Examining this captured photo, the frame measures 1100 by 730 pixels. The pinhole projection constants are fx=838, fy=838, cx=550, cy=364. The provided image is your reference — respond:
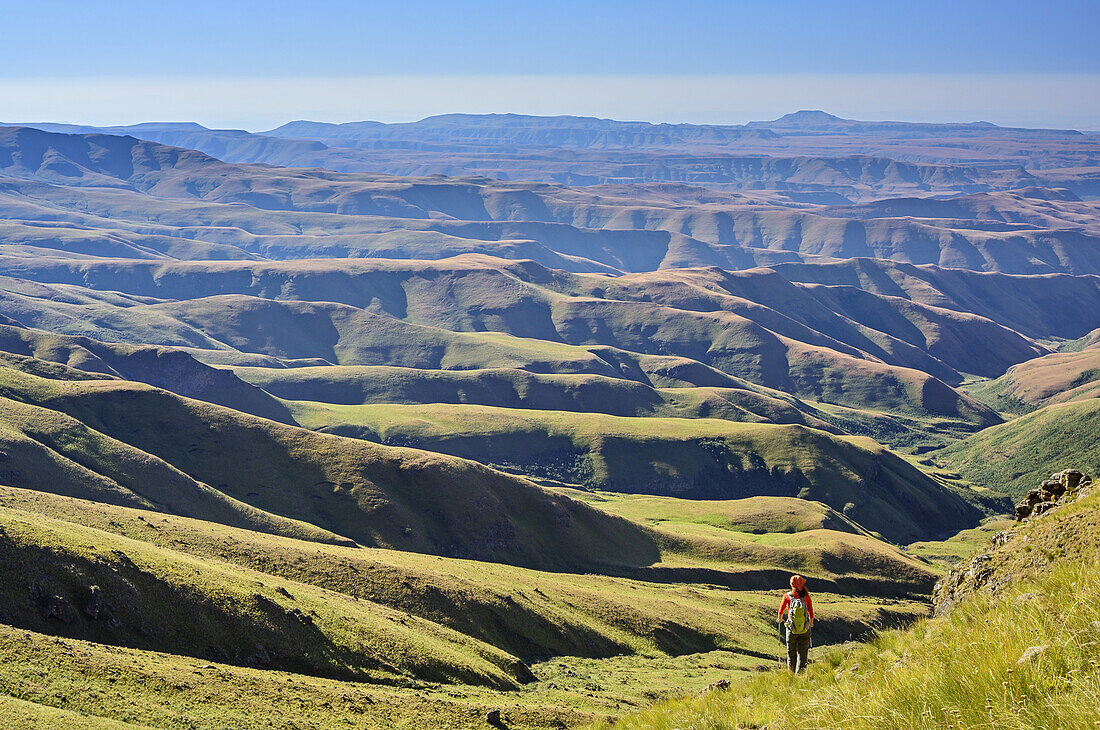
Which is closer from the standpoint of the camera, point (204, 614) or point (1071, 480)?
point (1071, 480)

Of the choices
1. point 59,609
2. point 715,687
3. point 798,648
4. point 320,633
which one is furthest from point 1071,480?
point 59,609

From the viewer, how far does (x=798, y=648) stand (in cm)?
2570

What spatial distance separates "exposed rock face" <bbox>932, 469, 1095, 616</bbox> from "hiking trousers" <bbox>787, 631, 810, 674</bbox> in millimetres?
6209

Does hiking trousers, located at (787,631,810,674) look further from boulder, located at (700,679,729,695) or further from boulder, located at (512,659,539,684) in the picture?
boulder, located at (512,659,539,684)

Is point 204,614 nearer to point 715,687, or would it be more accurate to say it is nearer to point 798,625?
point 715,687

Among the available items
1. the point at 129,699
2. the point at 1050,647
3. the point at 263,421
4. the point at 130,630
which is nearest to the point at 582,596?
the point at 130,630

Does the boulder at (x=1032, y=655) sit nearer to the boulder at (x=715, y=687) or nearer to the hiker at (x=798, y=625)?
the hiker at (x=798, y=625)

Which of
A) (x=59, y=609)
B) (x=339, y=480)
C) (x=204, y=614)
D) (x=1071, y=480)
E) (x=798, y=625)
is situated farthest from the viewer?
(x=339, y=480)

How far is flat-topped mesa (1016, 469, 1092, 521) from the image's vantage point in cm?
3390

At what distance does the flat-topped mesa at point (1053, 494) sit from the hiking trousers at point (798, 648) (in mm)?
14674

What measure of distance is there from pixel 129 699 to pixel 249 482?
90157 millimetres

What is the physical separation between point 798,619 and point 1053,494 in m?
16.9

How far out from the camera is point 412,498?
5320 inches

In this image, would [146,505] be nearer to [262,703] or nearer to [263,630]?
[263,630]
